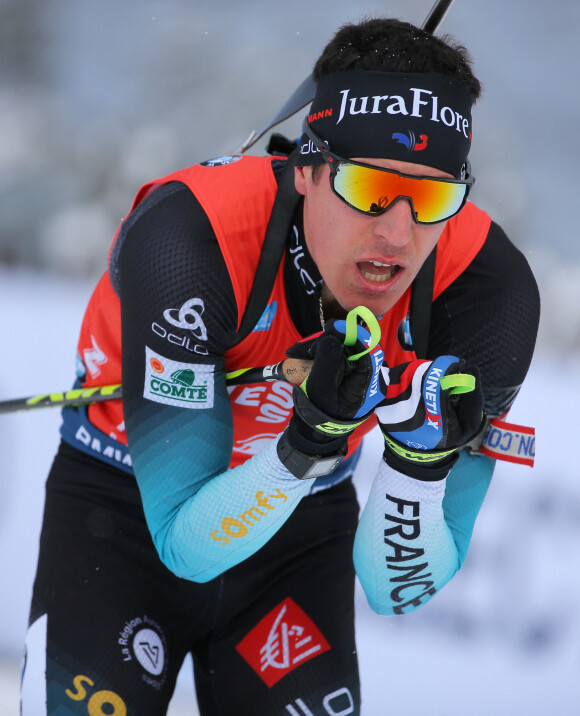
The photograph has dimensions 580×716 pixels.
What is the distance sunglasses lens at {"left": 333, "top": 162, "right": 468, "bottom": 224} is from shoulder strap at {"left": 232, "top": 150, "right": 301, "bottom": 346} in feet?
0.57

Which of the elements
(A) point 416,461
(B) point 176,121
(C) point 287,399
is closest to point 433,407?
(A) point 416,461

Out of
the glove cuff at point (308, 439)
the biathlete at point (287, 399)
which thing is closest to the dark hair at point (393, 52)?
the biathlete at point (287, 399)

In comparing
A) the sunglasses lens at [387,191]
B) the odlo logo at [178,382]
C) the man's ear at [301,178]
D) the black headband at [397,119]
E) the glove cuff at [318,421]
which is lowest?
the glove cuff at [318,421]

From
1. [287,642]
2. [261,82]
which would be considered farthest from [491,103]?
[287,642]

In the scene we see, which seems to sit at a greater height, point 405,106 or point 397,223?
point 405,106

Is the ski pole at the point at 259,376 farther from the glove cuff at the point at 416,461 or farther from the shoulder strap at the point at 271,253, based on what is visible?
the glove cuff at the point at 416,461

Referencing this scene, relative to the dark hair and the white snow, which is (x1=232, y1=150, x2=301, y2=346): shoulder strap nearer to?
the dark hair

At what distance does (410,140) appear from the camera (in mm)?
1601

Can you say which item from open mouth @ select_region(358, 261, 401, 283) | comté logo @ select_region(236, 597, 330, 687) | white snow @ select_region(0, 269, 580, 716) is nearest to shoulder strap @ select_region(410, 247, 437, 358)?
open mouth @ select_region(358, 261, 401, 283)

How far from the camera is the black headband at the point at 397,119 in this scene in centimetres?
161

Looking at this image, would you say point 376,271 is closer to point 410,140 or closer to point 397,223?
point 397,223

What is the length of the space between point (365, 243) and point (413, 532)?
0.62 meters

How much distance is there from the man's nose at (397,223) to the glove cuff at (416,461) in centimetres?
38

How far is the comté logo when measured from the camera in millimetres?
1911
